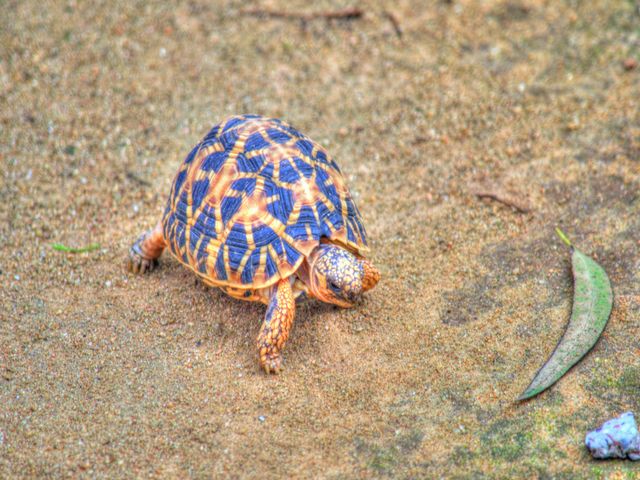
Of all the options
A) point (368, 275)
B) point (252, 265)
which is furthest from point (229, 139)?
point (368, 275)

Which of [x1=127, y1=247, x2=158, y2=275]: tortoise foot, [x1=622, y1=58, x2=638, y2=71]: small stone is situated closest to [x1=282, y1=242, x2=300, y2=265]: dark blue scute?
[x1=127, y1=247, x2=158, y2=275]: tortoise foot

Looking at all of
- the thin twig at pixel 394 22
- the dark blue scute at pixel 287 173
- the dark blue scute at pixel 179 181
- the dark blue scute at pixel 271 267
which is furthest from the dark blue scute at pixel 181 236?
the thin twig at pixel 394 22

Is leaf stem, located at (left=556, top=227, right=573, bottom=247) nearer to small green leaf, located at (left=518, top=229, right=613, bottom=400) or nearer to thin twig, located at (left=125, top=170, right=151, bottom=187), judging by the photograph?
small green leaf, located at (left=518, top=229, right=613, bottom=400)

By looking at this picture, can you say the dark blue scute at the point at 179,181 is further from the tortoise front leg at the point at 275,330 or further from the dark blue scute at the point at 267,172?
the tortoise front leg at the point at 275,330

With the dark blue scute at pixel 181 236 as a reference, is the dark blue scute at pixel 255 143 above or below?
above

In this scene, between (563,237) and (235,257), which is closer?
(235,257)

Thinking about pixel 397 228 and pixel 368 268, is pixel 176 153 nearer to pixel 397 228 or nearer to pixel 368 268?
pixel 397 228

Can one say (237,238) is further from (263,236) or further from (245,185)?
(245,185)
